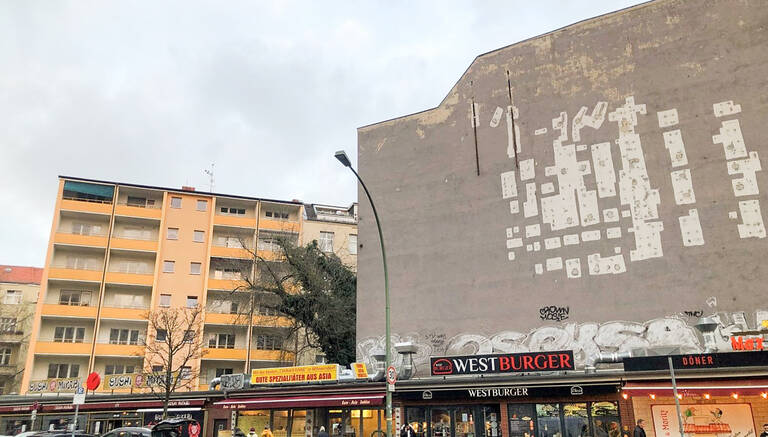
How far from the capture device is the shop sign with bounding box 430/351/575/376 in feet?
64.8

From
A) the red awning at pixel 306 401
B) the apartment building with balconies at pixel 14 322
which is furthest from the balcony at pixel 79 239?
the red awning at pixel 306 401

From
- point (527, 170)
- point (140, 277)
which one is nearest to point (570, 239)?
point (527, 170)

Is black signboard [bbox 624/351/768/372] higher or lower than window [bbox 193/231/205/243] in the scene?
lower

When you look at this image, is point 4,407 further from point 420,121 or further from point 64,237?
point 420,121

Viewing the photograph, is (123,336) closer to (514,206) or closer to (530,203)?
(514,206)

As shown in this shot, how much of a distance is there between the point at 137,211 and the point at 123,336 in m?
10.5

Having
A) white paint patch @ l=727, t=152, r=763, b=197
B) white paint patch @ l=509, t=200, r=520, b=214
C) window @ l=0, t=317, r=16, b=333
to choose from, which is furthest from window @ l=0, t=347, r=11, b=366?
white paint patch @ l=727, t=152, r=763, b=197

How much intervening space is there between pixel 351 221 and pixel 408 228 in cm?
2381

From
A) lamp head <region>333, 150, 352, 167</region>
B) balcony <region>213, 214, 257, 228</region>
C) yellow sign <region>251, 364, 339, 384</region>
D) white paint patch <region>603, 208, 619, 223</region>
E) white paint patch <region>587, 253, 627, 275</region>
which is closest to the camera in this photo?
lamp head <region>333, 150, 352, 167</region>

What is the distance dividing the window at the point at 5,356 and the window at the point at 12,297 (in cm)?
508

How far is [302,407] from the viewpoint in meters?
23.9

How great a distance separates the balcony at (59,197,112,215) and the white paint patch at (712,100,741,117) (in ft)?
143

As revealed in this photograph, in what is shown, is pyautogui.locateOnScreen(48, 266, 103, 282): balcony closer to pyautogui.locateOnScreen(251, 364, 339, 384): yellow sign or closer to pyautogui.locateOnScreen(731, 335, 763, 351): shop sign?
pyautogui.locateOnScreen(251, 364, 339, 384): yellow sign

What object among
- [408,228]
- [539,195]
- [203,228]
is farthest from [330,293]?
[203,228]
